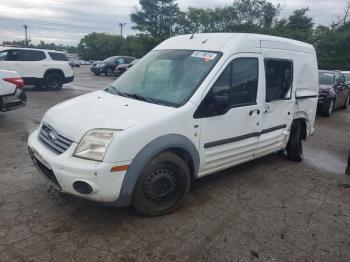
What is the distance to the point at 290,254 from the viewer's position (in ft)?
10.0

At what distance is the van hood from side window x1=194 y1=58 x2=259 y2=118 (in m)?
0.51

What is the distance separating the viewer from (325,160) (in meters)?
6.17

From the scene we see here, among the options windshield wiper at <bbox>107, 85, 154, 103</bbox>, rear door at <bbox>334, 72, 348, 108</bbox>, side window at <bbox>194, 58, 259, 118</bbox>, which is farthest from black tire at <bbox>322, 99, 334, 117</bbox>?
windshield wiper at <bbox>107, 85, 154, 103</bbox>

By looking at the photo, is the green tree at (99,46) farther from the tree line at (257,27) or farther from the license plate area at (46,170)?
the license plate area at (46,170)

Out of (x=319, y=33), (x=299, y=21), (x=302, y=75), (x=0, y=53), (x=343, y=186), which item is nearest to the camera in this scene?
(x=343, y=186)

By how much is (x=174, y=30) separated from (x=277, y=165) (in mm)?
36633

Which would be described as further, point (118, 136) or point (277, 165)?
point (277, 165)

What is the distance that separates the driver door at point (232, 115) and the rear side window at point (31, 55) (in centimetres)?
1178

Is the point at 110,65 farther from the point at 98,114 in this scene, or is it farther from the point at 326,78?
the point at 98,114

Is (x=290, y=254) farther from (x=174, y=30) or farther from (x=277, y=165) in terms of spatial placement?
(x=174, y=30)

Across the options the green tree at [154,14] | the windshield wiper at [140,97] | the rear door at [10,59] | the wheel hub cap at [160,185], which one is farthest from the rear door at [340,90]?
the green tree at [154,14]

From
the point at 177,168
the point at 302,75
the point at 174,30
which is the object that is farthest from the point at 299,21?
the point at 177,168

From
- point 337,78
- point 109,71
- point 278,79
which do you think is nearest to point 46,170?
point 278,79

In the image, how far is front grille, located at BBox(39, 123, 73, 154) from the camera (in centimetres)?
323
